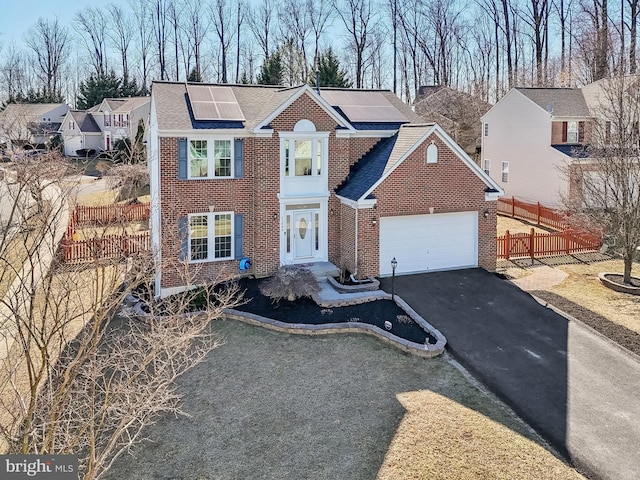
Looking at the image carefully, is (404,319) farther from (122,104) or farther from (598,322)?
(122,104)

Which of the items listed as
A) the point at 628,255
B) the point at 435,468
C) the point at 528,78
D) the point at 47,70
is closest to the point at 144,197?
the point at 628,255

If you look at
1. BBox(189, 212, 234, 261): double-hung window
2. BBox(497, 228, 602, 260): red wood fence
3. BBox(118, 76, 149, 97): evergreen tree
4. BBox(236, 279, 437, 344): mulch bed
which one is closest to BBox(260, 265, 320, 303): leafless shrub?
BBox(236, 279, 437, 344): mulch bed

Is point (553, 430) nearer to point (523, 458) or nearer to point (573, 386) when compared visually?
point (523, 458)

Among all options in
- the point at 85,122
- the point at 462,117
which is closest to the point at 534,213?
the point at 462,117

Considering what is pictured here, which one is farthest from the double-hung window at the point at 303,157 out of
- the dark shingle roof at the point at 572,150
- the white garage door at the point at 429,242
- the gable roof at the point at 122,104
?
the gable roof at the point at 122,104

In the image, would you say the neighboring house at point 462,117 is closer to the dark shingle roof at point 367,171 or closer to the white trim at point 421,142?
the dark shingle roof at point 367,171

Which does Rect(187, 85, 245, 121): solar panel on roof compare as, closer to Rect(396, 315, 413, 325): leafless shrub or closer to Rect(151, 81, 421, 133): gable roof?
Rect(151, 81, 421, 133): gable roof
